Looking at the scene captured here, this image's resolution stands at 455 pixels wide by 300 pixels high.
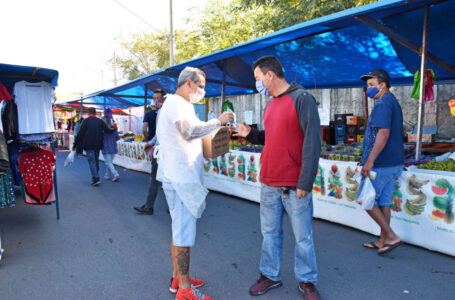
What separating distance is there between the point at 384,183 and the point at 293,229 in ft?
4.79

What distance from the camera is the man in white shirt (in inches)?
92.8

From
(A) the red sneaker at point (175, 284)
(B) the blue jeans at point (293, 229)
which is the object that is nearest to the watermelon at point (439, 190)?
(B) the blue jeans at point (293, 229)

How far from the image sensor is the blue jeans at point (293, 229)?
8.09ft

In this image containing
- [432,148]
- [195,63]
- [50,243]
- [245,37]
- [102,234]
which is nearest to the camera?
[50,243]

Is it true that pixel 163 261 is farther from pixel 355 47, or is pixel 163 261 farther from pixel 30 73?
pixel 355 47

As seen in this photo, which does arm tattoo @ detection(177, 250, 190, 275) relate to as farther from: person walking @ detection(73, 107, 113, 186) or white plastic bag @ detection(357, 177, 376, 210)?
person walking @ detection(73, 107, 113, 186)

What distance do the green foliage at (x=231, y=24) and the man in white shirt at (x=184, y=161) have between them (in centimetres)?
923

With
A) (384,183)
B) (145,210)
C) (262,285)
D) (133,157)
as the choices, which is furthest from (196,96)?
(133,157)

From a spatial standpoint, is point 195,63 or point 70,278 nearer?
point 70,278

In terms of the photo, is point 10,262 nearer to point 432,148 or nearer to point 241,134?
point 241,134

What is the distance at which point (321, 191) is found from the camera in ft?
15.2

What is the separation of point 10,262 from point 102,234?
107 centimetres

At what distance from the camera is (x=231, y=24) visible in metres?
17.3

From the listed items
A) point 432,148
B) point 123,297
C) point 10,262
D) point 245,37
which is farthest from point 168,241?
point 245,37
